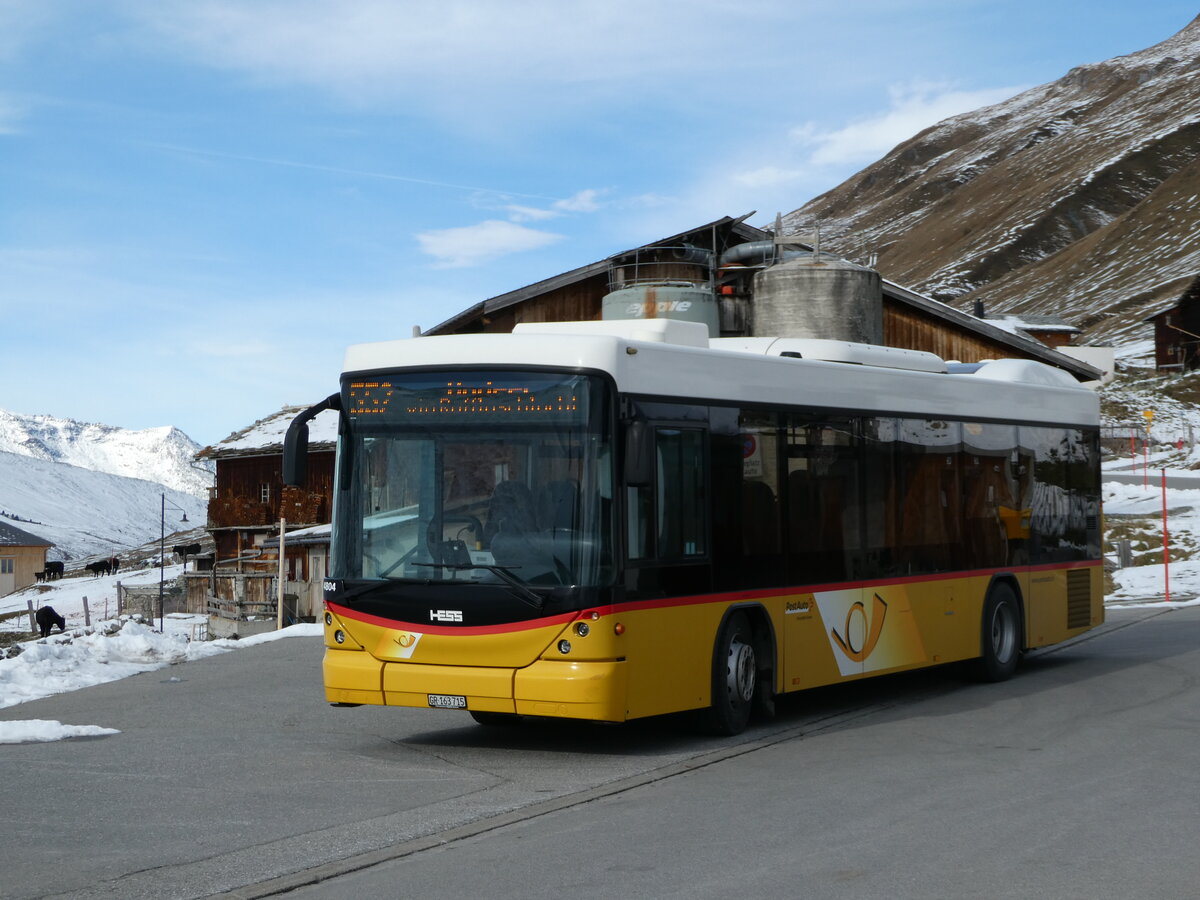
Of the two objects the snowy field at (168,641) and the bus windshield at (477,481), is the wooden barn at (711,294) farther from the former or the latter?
the bus windshield at (477,481)

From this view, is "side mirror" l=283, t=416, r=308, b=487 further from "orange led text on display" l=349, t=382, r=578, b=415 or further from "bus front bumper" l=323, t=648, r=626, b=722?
"bus front bumper" l=323, t=648, r=626, b=722

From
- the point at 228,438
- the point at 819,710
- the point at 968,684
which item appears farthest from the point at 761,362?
the point at 228,438

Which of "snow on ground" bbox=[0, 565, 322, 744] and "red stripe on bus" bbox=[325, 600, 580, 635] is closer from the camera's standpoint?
"red stripe on bus" bbox=[325, 600, 580, 635]

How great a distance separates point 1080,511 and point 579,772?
880 cm

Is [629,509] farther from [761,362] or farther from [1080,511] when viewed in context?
[1080,511]

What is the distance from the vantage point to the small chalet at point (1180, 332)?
97.7 m

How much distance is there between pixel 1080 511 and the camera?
55.2ft

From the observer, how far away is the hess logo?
41.5 feet

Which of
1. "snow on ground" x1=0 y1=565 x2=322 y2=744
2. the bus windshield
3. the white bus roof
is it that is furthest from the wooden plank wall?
the bus windshield

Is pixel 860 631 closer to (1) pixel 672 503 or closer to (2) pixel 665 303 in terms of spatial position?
(1) pixel 672 503

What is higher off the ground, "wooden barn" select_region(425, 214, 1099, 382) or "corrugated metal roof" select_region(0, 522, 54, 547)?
"wooden barn" select_region(425, 214, 1099, 382)

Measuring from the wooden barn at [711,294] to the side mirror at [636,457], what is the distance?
1994cm

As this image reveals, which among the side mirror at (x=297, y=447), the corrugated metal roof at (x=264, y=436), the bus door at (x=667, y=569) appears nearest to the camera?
the bus door at (x=667, y=569)

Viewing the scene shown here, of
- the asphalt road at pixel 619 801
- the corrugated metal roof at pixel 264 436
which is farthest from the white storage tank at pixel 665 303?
the corrugated metal roof at pixel 264 436
